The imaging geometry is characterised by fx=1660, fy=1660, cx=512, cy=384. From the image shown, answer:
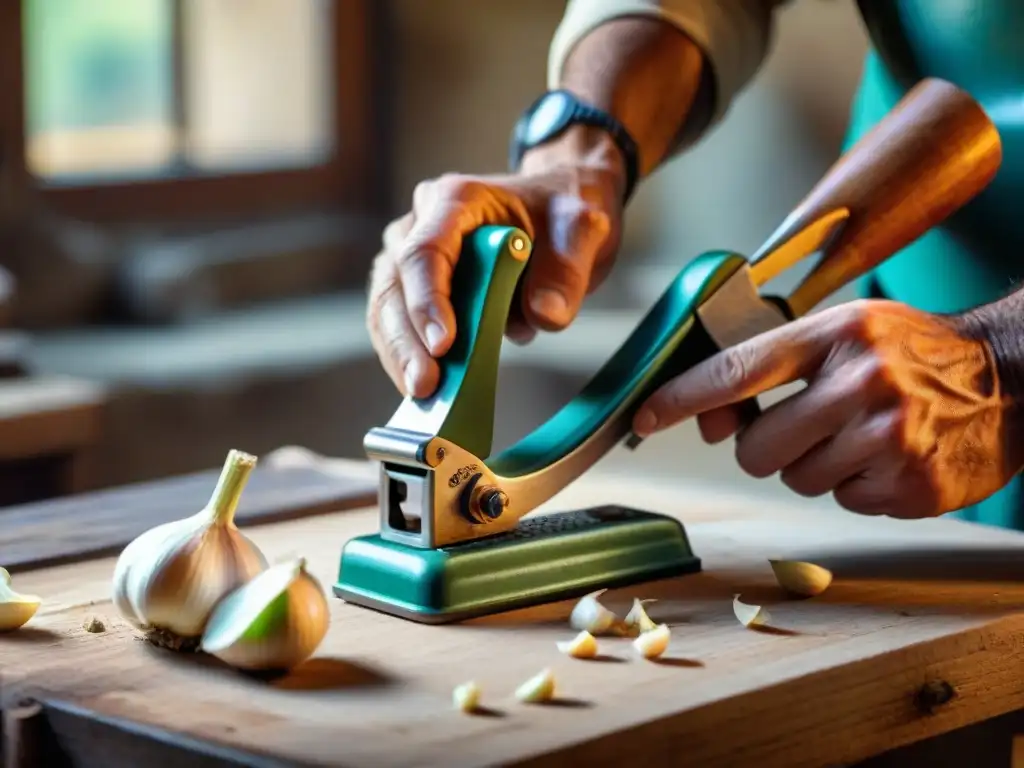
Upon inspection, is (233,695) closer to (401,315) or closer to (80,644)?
(80,644)

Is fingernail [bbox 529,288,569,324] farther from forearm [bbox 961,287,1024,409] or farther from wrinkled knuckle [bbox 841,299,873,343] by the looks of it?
forearm [bbox 961,287,1024,409]

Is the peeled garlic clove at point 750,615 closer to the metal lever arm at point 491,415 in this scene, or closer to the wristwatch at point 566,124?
the metal lever arm at point 491,415

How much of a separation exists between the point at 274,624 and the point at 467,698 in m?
0.14

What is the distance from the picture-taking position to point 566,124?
Answer: 61.2 inches

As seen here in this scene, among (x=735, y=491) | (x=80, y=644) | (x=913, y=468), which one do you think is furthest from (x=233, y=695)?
(x=735, y=491)

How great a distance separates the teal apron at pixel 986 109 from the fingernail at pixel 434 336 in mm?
508

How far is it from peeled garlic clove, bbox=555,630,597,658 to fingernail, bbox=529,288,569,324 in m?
0.34

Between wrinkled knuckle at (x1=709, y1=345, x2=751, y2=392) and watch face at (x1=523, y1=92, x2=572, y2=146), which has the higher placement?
watch face at (x1=523, y1=92, x2=572, y2=146)

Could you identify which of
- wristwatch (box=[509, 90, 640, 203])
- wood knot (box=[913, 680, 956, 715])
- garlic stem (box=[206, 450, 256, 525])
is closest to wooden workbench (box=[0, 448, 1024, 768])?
wood knot (box=[913, 680, 956, 715])

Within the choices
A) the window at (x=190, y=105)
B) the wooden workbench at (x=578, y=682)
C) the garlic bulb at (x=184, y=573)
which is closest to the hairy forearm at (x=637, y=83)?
the wooden workbench at (x=578, y=682)

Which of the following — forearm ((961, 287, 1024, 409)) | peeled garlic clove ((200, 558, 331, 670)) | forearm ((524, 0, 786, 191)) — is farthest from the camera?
forearm ((524, 0, 786, 191))

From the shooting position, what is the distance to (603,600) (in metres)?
1.20

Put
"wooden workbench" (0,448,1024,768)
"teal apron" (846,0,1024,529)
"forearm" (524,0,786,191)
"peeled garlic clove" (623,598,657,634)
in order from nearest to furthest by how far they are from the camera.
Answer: "wooden workbench" (0,448,1024,768) → "peeled garlic clove" (623,598,657,634) → "teal apron" (846,0,1024,529) → "forearm" (524,0,786,191)

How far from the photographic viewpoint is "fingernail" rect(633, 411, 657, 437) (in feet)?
4.21
